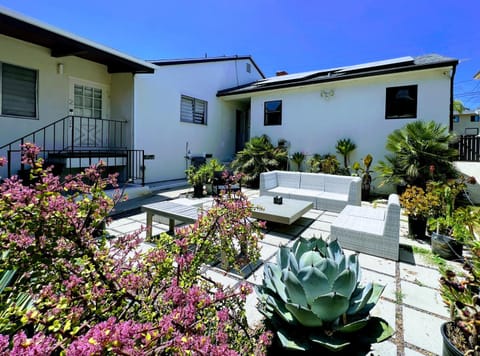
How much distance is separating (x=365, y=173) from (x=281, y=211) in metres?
5.11

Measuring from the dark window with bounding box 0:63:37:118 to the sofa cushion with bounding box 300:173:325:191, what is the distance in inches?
309

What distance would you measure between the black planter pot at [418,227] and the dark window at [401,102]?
5486mm

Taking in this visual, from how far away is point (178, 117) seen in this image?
995 centimetres

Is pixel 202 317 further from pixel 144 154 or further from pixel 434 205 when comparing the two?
pixel 144 154

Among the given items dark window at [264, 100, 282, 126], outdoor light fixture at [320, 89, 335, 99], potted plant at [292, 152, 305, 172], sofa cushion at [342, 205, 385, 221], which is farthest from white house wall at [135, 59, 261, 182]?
sofa cushion at [342, 205, 385, 221]

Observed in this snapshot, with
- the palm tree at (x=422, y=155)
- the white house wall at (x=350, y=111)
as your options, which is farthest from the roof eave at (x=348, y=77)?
the palm tree at (x=422, y=155)

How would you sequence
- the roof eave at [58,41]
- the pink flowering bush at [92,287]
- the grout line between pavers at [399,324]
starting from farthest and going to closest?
the roof eave at [58,41]
the grout line between pavers at [399,324]
the pink flowering bush at [92,287]

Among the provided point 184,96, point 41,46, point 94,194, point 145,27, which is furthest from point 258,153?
point 94,194

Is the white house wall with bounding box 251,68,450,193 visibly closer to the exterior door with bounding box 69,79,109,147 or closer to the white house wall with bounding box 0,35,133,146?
the exterior door with bounding box 69,79,109,147

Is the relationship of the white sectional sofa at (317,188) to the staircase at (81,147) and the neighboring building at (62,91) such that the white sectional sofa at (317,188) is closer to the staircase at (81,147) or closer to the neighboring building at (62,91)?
the staircase at (81,147)

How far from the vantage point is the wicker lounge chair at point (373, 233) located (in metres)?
3.56

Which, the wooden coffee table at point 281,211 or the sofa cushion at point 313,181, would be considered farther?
the sofa cushion at point 313,181

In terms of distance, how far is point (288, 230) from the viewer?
4906 millimetres

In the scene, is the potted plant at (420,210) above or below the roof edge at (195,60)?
below
